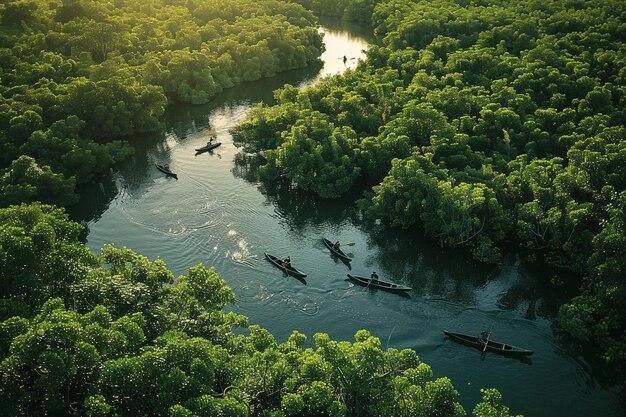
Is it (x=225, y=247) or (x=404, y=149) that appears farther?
(x=404, y=149)

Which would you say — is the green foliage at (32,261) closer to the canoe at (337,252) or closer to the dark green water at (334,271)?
the dark green water at (334,271)

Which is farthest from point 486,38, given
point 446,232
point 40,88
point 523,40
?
point 40,88

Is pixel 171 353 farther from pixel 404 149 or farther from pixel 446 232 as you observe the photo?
pixel 404 149

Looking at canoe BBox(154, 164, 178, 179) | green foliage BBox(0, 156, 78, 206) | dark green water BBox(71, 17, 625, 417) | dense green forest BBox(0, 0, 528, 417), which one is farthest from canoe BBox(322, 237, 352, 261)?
green foliage BBox(0, 156, 78, 206)

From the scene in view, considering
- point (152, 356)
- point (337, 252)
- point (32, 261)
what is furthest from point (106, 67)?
point (152, 356)

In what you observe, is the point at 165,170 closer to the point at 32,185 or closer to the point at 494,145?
the point at 32,185

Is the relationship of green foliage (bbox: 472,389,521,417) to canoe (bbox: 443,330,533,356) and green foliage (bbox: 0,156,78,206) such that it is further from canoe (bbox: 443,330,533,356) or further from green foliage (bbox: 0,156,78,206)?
green foliage (bbox: 0,156,78,206)

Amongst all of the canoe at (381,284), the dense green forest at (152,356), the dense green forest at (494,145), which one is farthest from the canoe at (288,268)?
the dense green forest at (152,356)
